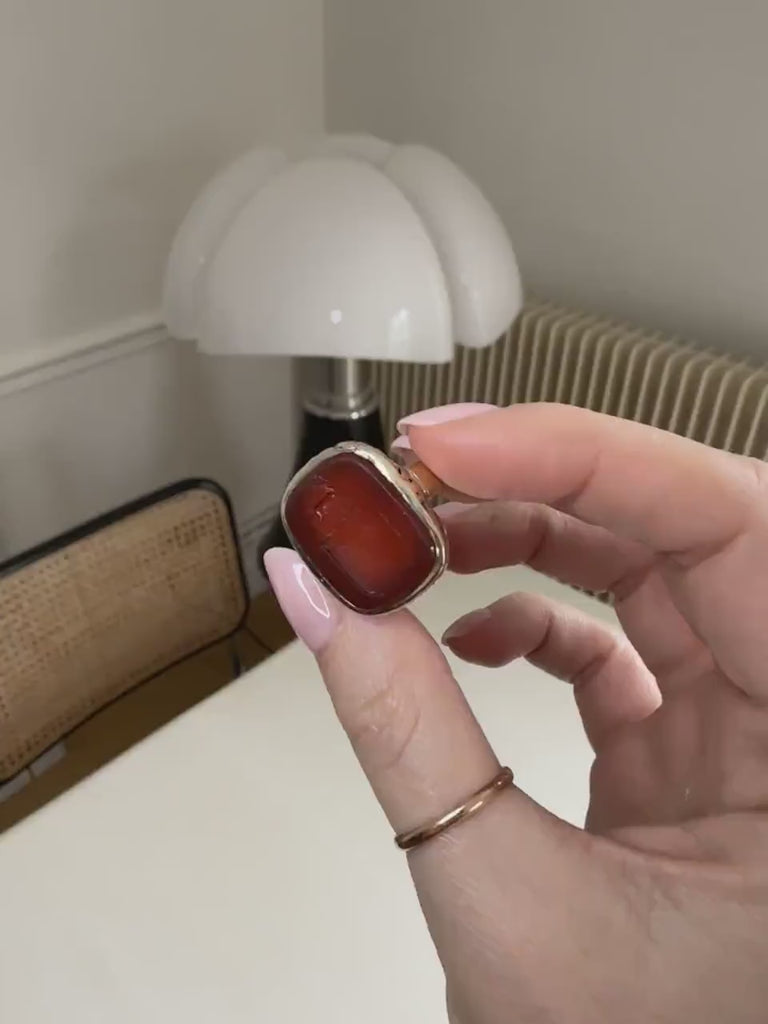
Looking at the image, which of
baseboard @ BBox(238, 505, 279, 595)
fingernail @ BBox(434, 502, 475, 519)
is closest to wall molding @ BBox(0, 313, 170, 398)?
baseboard @ BBox(238, 505, 279, 595)

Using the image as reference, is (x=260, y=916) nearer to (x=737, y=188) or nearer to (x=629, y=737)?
(x=629, y=737)

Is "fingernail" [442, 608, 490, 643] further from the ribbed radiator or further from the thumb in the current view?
the ribbed radiator

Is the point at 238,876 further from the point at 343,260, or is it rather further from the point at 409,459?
the point at 343,260

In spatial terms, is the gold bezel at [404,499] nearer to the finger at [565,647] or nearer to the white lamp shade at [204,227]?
the finger at [565,647]

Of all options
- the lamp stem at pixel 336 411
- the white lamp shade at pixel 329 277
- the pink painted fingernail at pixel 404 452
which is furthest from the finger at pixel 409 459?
the lamp stem at pixel 336 411

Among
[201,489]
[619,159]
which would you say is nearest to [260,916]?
[201,489]

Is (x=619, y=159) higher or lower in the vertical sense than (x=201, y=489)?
higher

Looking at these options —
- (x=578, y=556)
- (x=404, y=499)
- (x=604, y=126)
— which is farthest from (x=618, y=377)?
(x=404, y=499)

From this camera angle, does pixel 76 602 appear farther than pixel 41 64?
No
